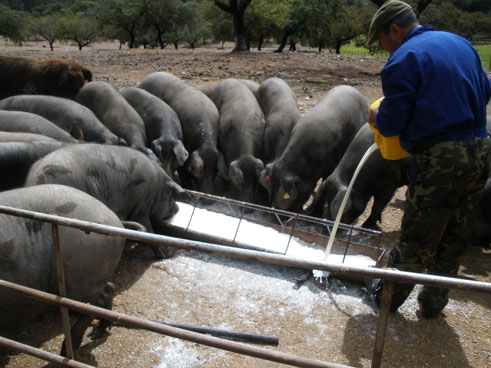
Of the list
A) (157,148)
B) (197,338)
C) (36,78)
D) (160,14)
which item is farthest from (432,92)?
(160,14)

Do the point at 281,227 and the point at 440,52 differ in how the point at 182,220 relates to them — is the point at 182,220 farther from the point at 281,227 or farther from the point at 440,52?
the point at 440,52

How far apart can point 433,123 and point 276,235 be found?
268 cm

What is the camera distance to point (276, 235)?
5.43m

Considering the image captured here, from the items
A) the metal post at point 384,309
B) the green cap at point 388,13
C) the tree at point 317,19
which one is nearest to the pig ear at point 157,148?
the green cap at point 388,13

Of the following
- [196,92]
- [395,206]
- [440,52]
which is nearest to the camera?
[440,52]

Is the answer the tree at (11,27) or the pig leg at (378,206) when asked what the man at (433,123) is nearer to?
the pig leg at (378,206)

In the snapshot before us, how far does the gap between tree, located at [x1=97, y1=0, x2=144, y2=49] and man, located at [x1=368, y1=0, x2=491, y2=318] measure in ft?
125

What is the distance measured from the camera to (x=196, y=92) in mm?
8445

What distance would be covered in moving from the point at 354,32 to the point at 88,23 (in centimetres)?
2518

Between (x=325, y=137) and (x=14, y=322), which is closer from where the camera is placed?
(x=14, y=322)

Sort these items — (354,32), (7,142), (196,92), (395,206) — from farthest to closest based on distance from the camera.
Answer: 1. (354,32)
2. (196,92)
3. (395,206)
4. (7,142)

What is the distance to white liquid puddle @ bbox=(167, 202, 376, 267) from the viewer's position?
500cm

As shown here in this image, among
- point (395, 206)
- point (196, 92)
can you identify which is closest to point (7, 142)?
point (196, 92)

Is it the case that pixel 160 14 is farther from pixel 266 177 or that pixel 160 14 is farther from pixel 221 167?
pixel 266 177
